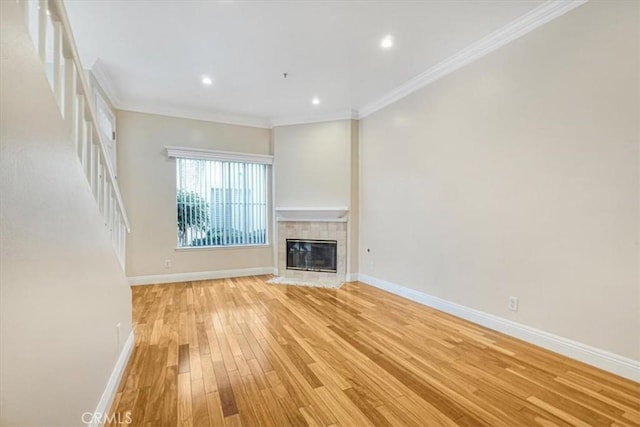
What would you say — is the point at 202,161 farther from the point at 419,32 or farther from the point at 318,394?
the point at 318,394

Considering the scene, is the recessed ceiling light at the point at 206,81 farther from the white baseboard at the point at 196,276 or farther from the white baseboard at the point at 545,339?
the white baseboard at the point at 545,339

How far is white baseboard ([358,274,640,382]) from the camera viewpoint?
202 centimetres

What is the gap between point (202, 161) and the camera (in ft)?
16.2

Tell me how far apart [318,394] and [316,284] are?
2724 mm

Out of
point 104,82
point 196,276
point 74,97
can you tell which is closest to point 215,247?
point 196,276

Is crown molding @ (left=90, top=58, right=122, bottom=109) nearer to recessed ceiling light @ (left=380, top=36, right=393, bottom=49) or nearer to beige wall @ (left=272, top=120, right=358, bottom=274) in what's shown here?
beige wall @ (left=272, top=120, right=358, bottom=274)

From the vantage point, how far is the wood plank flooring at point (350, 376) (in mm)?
1649

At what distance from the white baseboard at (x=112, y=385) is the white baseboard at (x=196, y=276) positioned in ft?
7.90

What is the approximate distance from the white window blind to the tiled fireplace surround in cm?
49

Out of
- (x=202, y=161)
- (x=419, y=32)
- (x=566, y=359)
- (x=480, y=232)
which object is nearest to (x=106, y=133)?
(x=202, y=161)

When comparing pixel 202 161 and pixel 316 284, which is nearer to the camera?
pixel 316 284

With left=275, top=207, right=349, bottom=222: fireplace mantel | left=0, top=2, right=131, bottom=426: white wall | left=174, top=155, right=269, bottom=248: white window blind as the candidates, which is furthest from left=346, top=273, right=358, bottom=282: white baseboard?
left=0, top=2, right=131, bottom=426: white wall

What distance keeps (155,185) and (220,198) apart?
1012 millimetres

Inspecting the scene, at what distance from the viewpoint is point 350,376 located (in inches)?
79.7
